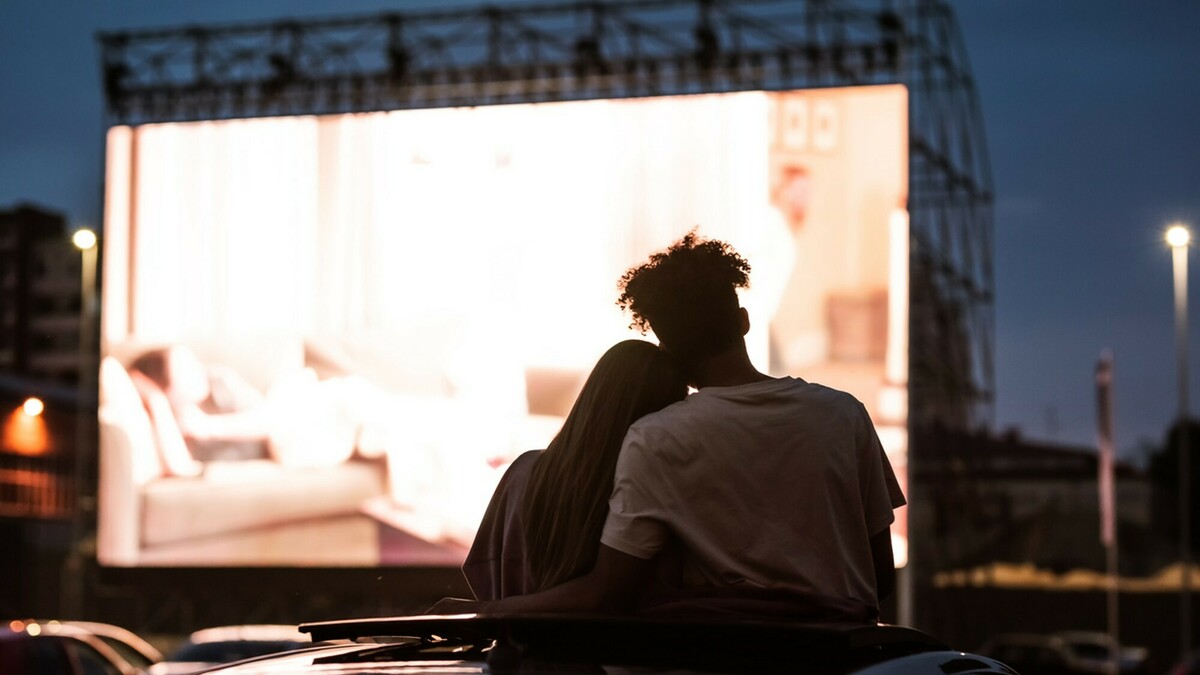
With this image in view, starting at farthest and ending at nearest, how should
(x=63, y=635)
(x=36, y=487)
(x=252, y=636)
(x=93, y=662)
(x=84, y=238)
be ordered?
(x=36, y=487) → (x=84, y=238) → (x=252, y=636) → (x=93, y=662) → (x=63, y=635)

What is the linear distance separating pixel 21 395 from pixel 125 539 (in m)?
19.0

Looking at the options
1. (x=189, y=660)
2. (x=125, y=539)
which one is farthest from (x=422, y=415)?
(x=189, y=660)

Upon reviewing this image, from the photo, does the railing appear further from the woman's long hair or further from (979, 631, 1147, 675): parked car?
the woman's long hair

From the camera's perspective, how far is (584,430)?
2.61 meters

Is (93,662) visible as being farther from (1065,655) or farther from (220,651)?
(1065,655)

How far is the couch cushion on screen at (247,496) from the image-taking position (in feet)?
66.7

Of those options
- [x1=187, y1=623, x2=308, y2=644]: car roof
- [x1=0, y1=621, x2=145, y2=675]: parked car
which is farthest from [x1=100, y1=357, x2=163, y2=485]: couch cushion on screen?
[x1=0, y1=621, x2=145, y2=675]: parked car

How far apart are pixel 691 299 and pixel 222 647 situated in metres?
9.10

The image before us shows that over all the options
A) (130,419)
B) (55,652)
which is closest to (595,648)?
(55,652)

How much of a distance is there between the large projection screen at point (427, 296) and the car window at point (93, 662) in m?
9.13

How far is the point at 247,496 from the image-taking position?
2075 centimetres

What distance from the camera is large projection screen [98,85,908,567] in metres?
19.7

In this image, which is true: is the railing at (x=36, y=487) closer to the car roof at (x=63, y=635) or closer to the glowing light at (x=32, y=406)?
the glowing light at (x=32, y=406)

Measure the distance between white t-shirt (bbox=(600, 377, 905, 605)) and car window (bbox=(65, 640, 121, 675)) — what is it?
28.0ft
